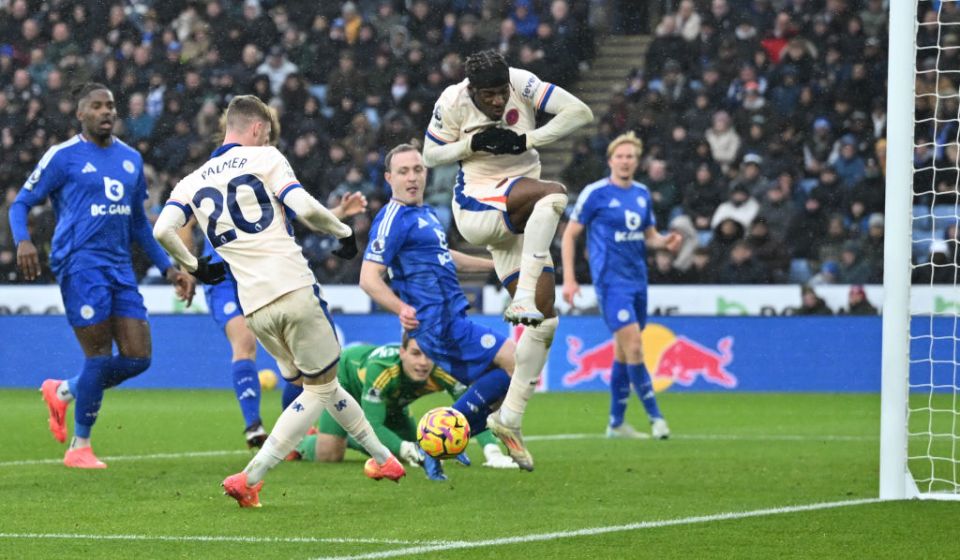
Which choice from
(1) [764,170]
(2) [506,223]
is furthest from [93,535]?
(1) [764,170]

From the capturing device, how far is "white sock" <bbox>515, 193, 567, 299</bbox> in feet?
26.5

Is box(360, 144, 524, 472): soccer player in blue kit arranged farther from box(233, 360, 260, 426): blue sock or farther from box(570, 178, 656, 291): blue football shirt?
box(570, 178, 656, 291): blue football shirt

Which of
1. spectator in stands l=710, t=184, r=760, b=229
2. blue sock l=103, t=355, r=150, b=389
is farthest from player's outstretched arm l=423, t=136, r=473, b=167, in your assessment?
spectator in stands l=710, t=184, r=760, b=229

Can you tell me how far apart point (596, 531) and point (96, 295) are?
13.4 feet

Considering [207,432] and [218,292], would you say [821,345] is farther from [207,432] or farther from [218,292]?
[218,292]

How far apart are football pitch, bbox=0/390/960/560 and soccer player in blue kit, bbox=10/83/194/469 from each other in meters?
0.56

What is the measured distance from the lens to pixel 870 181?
60.8 feet

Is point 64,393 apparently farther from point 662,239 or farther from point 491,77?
point 662,239

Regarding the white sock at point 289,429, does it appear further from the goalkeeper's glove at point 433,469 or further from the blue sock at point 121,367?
the blue sock at point 121,367

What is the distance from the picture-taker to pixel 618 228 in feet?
39.9

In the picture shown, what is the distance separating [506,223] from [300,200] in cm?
164

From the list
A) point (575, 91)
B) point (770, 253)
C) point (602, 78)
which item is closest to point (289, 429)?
point (770, 253)

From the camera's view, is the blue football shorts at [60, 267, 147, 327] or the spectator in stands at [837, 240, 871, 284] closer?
the blue football shorts at [60, 267, 147, 327]

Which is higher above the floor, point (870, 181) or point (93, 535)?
point (93, 535)
